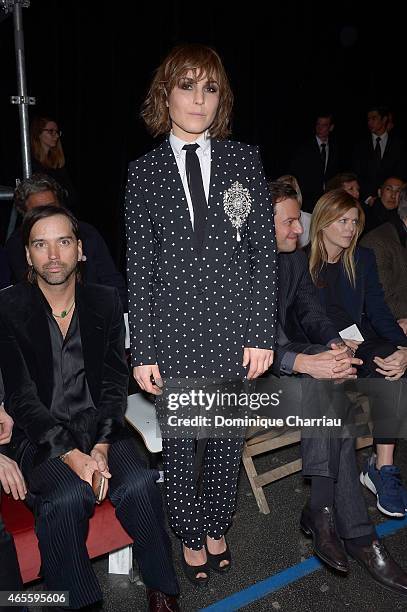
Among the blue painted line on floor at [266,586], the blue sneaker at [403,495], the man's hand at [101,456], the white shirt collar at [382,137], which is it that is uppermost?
the white shirt collar at [382,137]

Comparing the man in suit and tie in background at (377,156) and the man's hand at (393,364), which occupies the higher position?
the man in suit and tie in background at (377,156)

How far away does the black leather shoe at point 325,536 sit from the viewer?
2.35 meters

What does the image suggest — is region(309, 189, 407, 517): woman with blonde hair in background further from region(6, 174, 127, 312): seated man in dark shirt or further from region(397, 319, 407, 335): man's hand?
region(6, 174, 127, 312): seated man in dark shirt

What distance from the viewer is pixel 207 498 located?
8.08ft

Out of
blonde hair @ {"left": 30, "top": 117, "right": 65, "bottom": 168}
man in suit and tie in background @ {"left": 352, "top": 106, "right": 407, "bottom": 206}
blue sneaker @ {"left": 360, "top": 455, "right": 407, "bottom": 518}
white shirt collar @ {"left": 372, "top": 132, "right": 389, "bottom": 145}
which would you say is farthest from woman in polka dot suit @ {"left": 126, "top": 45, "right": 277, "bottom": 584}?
white shirt collar @ {"left": 372, "top": 132, "right": 389, "bottom": 145}

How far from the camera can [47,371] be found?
2307 mm

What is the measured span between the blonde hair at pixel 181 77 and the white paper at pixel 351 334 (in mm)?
1239

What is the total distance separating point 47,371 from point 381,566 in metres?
1.52

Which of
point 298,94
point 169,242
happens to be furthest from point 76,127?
point 169,242

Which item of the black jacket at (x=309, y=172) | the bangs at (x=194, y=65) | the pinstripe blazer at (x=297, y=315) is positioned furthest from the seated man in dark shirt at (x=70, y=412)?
the black jacket at (x=309, y=172)

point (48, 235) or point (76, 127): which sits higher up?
point (76, 127)

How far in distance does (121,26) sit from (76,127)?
1.00 meters

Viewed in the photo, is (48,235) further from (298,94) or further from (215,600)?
(298,94)

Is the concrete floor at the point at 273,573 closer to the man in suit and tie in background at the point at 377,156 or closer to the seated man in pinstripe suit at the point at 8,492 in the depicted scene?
the seated man in pinstripe suit at the point at 8,492
